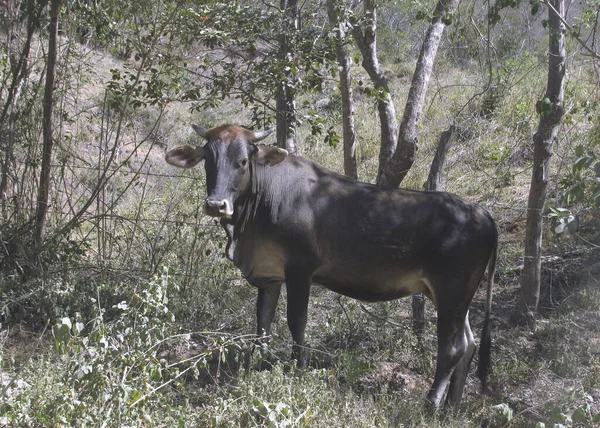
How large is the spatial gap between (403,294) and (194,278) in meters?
2.48

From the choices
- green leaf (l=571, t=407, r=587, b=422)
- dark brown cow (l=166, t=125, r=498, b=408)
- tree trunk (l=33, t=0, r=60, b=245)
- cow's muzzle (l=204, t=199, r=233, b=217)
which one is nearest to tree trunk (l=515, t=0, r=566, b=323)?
dark brown cow (l=166, t=125, r=498, b=408)

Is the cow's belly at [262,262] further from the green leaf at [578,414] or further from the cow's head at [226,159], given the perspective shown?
the green leaf at [578,414]

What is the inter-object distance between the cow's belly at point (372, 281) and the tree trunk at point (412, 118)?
2.21 metres

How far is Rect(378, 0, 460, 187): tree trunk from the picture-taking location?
8141 millimetres

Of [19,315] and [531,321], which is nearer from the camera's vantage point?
[19,315]

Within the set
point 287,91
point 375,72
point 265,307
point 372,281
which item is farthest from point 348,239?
point 375,72

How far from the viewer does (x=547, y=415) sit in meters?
5.97

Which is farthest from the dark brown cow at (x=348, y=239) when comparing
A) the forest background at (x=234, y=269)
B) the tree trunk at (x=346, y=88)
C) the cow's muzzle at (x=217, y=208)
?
the tree trunk at (x=346, y=88)

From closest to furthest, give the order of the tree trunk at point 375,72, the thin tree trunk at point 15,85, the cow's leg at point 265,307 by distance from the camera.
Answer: the cow's leg at point 265,307 → the thin tree trunk at point 15,85 → the tree trunk at point 375,72

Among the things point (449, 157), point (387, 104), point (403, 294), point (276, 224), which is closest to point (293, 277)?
point (276, 224)

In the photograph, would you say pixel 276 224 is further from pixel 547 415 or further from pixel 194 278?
pixel 547 415

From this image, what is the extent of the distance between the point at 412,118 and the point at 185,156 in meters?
2.91

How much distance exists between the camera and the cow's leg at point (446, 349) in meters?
6.08

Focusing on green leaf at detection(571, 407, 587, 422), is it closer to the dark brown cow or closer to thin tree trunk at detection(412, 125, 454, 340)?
the dark brown cow
